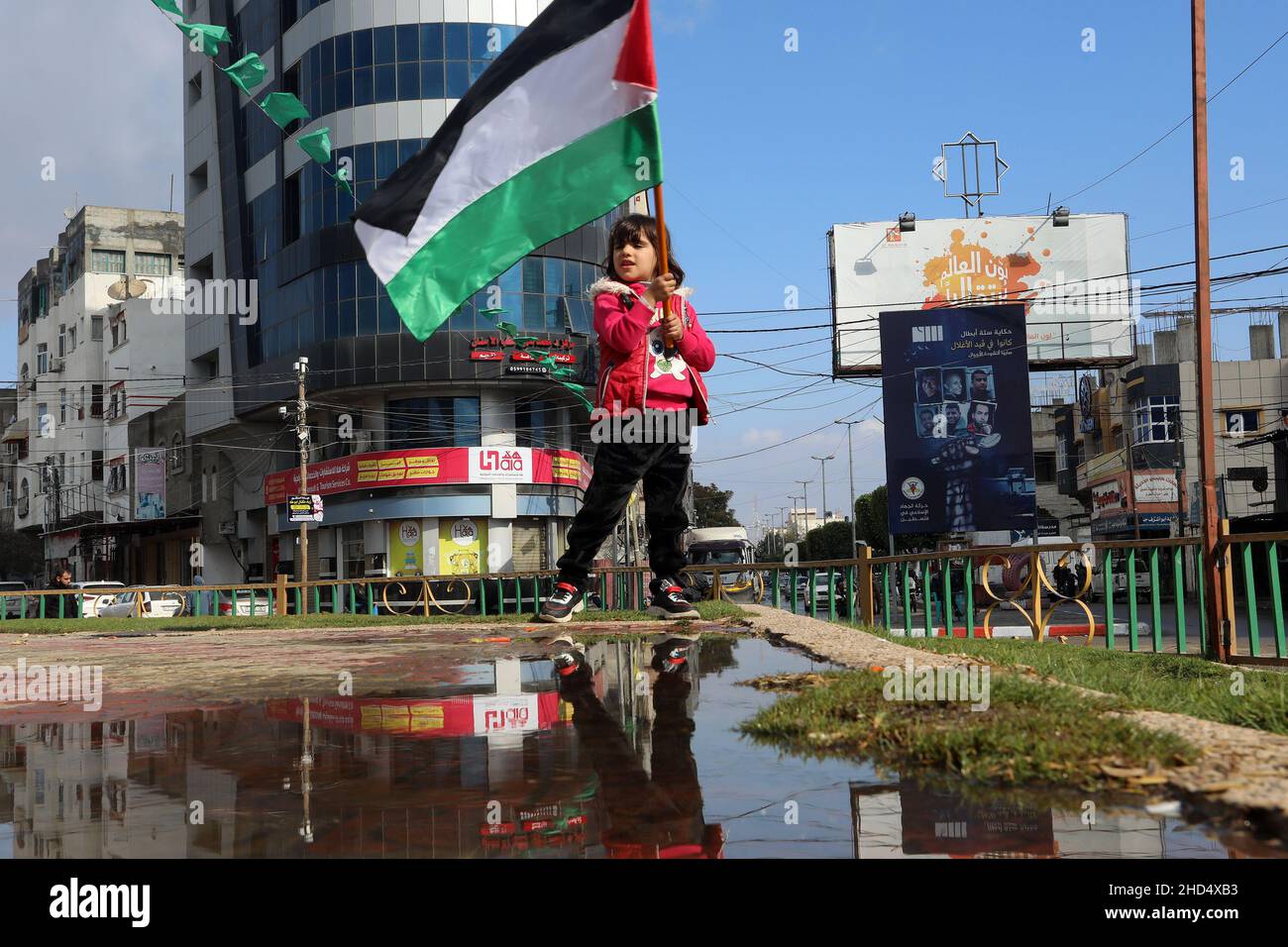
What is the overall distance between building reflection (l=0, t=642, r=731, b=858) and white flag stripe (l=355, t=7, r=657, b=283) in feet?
7.79

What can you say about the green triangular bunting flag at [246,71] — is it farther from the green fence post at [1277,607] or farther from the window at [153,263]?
the window at [153,263]

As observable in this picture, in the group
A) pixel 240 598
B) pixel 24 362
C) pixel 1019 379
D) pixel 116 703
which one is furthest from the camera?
pixel 24 362

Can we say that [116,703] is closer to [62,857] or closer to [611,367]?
[62,857]

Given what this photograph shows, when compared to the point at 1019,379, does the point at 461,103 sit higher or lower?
lower

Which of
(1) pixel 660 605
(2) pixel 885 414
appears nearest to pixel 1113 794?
(1) pixel 660 605

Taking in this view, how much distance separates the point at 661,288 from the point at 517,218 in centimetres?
90

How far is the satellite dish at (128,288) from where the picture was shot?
5703 cm


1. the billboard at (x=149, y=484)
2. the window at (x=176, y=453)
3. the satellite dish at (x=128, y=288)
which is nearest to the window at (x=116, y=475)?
the billboard at (x=149, y=484)

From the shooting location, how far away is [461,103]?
18.1 feet

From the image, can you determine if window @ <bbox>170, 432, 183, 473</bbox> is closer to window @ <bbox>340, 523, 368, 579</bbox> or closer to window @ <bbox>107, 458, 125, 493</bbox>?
window @ <bbox>107, 458, 125, 493</bbox>

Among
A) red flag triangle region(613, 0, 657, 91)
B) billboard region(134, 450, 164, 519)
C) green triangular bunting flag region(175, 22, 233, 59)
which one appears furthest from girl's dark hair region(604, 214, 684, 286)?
billboard region(134, 450, 164, 519)

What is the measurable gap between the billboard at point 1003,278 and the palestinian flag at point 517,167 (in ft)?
113

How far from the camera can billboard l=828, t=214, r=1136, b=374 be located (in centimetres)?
3916
